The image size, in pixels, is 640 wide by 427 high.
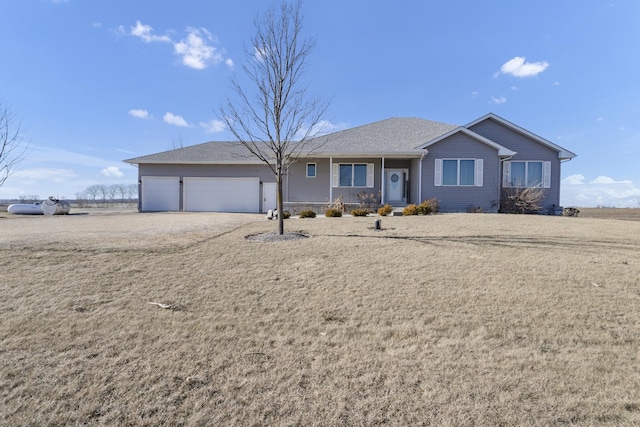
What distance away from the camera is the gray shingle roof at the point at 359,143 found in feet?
57.9

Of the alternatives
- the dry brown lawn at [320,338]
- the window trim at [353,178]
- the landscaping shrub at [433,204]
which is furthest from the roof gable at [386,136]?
the dry brown lawn at [320,338]

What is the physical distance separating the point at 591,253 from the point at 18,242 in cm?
1327

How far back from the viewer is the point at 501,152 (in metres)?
16.3

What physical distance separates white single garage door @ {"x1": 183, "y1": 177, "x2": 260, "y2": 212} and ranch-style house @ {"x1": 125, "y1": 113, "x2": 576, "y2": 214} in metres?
0.06

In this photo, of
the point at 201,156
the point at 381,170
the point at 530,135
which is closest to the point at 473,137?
the point at 530,135

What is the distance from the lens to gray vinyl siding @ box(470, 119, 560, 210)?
17672 mm

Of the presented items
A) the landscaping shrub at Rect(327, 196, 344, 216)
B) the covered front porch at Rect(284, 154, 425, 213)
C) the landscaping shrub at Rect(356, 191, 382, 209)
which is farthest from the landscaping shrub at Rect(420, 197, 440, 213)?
the landscaping shrub at Rect(327, 196, 344, 216)

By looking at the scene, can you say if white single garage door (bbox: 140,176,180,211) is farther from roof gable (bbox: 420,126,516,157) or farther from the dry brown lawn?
roof gable (bbox: 420,126,516,157)

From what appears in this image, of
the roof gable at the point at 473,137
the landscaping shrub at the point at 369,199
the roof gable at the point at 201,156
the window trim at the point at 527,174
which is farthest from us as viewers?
the roof gable at the point at 201,156

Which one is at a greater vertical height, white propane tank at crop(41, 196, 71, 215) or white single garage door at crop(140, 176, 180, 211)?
white single garage door at crop(140, 176, 180, 211)

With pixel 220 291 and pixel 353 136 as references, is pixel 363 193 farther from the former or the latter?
pixel 220 291

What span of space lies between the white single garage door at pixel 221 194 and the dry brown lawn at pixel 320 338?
517 inches

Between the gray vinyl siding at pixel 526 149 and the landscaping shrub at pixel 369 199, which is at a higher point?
the gray vinyl siding at pixel 526 149

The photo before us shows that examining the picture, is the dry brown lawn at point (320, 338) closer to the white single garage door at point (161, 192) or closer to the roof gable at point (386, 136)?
the roof gable at point (386, 136)
